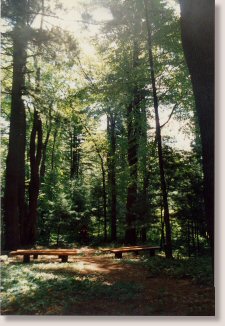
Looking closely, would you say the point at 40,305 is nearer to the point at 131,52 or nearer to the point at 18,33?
the point at 18,33

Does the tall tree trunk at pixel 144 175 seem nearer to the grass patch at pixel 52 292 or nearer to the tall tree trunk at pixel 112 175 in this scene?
the tall tree trunk at pixel 112 175

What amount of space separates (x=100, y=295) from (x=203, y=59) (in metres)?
4.00

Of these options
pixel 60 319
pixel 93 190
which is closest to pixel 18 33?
pixel 60 319

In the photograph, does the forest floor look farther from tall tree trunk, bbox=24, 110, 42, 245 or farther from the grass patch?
tall tree trunk, bbox=24, 110, 42, 245

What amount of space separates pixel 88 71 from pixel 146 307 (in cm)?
1219

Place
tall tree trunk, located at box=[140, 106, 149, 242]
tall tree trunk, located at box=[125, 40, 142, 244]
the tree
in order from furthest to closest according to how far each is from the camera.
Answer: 1. tall tree trunk, located at box=[125, 40, 142, 244]
2. tall tree trunk, located at box=[140, 106, 149, 242]
3. the tree

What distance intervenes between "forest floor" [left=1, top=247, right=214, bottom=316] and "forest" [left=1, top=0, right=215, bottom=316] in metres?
0.02

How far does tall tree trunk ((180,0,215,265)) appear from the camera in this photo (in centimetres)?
525

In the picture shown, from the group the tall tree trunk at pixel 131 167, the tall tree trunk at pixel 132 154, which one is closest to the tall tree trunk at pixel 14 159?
the tall tree trunk at pixel 132 154

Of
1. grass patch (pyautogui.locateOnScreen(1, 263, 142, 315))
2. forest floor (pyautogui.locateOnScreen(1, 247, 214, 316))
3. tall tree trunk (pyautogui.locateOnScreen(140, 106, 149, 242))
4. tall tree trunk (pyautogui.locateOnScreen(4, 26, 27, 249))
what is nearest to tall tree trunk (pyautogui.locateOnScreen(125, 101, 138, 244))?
tall tree trunk (pyautogui.locateOnScreen(140, 106, 149, 242))

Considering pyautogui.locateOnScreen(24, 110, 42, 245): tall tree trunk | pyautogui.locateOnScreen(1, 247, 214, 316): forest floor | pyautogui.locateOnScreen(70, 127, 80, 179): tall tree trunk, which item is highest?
pyautogui.locateOnScreen(70, 127, 80, 179): tall tree trunk

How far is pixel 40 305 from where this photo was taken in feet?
17.7

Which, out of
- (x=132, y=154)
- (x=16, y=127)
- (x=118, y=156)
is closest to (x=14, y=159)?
(x=16, y=127)

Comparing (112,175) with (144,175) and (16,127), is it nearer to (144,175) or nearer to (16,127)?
(144,175)
